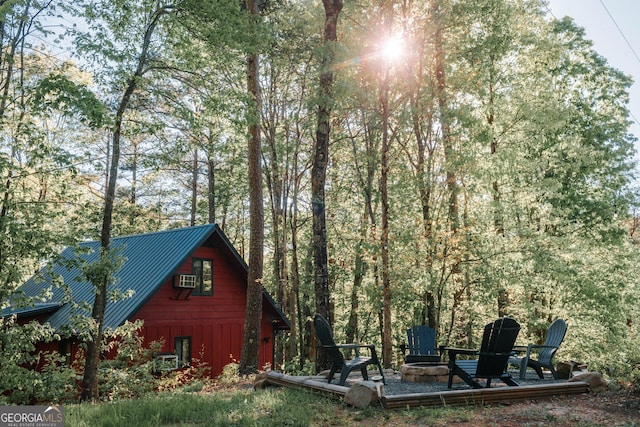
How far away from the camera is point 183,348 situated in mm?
15961

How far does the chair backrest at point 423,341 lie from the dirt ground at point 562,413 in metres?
3.01

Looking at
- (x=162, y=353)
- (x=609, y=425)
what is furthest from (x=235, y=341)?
(x=609, y=425)

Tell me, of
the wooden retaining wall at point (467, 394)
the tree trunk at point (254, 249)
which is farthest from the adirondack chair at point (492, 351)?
the tree trunk at point (254, 249)

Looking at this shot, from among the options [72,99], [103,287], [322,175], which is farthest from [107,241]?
[322,175]

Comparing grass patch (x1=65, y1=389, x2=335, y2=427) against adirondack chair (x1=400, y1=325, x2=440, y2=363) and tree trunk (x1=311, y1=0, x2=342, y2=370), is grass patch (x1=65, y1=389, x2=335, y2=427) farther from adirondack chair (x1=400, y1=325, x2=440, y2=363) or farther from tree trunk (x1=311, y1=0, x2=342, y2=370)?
adirondack chair (x1=400, y1=325, x2=440, y2=363)

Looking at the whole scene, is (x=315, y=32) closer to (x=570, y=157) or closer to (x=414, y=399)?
(x=570, y=157)

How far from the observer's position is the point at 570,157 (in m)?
14.1

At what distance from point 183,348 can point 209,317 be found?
4.30 feet

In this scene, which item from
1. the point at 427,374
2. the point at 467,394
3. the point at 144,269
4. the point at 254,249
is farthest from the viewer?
the point at 144,269

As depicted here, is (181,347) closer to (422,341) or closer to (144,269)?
(144,269)

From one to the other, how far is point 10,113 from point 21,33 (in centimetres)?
162

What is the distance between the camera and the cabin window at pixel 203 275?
54.5 ft

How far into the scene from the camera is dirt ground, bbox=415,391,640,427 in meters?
4.97

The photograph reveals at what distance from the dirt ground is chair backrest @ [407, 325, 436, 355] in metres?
3.01
